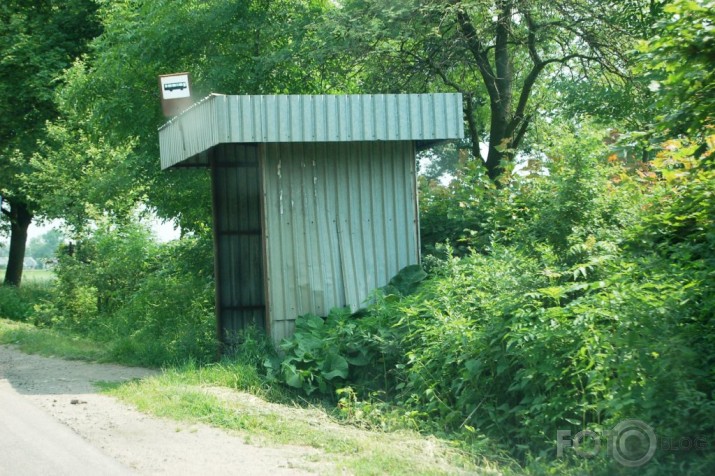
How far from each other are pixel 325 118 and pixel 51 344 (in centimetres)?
812

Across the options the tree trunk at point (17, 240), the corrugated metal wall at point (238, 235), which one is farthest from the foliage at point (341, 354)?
the tree trunk at point (17, 240)

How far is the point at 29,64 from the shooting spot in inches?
1013

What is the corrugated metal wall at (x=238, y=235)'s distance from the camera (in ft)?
45.9

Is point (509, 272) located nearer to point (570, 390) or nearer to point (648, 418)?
point (570, 390)

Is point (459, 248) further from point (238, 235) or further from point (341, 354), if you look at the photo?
point (238, 235)

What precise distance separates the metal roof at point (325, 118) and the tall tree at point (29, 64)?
51.4 feet

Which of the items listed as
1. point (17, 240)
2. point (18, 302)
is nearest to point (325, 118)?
point (18, 302)

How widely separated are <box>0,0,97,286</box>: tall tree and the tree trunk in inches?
139

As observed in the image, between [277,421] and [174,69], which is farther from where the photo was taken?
Result: [174,69]

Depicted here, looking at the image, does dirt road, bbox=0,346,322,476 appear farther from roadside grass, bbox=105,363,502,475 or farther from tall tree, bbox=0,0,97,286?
tall tree, bbox=0,0,97,286

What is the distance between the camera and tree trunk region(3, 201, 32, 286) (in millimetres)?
31375

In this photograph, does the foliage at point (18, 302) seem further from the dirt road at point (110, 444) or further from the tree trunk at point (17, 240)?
the dirt road at point (110, 444)

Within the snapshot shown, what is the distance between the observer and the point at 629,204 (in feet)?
31.5

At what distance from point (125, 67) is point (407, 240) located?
810cm
